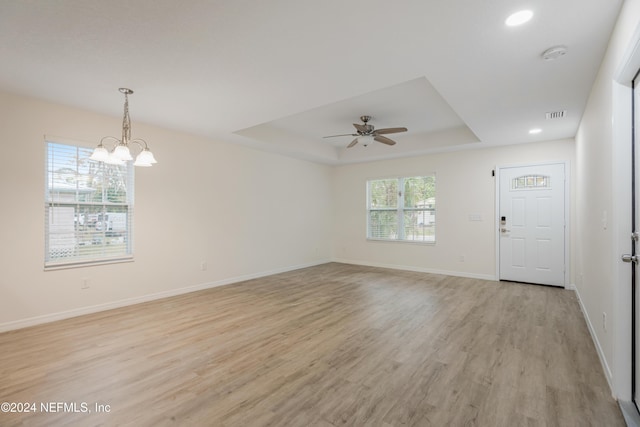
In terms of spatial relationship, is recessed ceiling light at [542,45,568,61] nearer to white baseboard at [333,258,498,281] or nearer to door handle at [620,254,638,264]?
Answer: door handle at [620,254,638,264]

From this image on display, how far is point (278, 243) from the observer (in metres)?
6.39

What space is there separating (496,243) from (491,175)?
1.26 metres

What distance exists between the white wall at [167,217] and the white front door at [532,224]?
12.8ft

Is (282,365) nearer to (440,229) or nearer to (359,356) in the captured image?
(359,356)

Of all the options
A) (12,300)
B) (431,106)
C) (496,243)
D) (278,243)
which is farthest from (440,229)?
(12,300)

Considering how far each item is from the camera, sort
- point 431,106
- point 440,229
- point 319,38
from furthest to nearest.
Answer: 1. point 440,229
2. point 431,106
3. point 319,38

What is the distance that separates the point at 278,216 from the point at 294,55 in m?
4.18

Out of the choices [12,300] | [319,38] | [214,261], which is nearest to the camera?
[319,38]

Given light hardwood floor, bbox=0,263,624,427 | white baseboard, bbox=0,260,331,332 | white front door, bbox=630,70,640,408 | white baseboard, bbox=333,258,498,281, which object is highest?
white front door, bbox=630,70,640,408

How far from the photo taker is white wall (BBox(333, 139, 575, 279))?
5.47 meters

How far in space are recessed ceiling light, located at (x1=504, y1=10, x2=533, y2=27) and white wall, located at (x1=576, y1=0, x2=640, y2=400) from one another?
489 millimetres

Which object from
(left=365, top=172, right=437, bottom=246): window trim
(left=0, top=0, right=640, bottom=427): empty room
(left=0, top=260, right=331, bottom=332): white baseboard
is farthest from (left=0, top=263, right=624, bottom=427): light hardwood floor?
(left=365, top=172, right=437, bottom=246): window trim

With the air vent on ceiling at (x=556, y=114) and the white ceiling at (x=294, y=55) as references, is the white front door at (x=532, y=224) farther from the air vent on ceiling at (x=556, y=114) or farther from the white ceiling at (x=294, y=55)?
the air vent on ceiling at (x=556, y=114)

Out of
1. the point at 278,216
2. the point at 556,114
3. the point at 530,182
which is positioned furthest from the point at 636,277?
the point at 278,216
